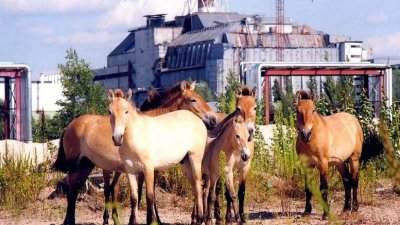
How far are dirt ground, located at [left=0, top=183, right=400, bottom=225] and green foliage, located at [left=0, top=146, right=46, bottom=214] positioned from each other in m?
0.17

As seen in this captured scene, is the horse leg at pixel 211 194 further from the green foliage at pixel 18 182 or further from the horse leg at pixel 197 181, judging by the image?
the green foliage at pixel 18 182

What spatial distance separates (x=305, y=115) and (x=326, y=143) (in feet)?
1.94

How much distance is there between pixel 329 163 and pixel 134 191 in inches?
143

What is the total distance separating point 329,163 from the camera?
1709cm

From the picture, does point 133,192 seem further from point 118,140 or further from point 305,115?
point 305,115

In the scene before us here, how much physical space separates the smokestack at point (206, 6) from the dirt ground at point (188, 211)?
5735 inches

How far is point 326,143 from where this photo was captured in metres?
16.8

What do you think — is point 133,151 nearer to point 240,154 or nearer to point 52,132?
point 240,154

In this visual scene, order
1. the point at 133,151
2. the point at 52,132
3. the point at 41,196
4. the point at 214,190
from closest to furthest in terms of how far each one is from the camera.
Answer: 1. the point at 133,151
2. the point at 214,190
3. the point at 41,196
4. the point at 52,132

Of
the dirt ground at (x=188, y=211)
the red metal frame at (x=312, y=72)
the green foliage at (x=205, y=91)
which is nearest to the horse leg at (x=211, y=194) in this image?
the dirt ground at (x=188, y=211)

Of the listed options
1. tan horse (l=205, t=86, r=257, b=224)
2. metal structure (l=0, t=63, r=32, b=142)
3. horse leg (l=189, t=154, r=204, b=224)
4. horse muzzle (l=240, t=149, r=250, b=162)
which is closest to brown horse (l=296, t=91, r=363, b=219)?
tan horse (l=205, t=86, r=257, b=224)

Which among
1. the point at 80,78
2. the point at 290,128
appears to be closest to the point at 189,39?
the point at 80,78

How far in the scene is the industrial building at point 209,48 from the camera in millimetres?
140750

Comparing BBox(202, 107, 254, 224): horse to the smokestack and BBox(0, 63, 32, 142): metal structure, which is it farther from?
the smokestack
